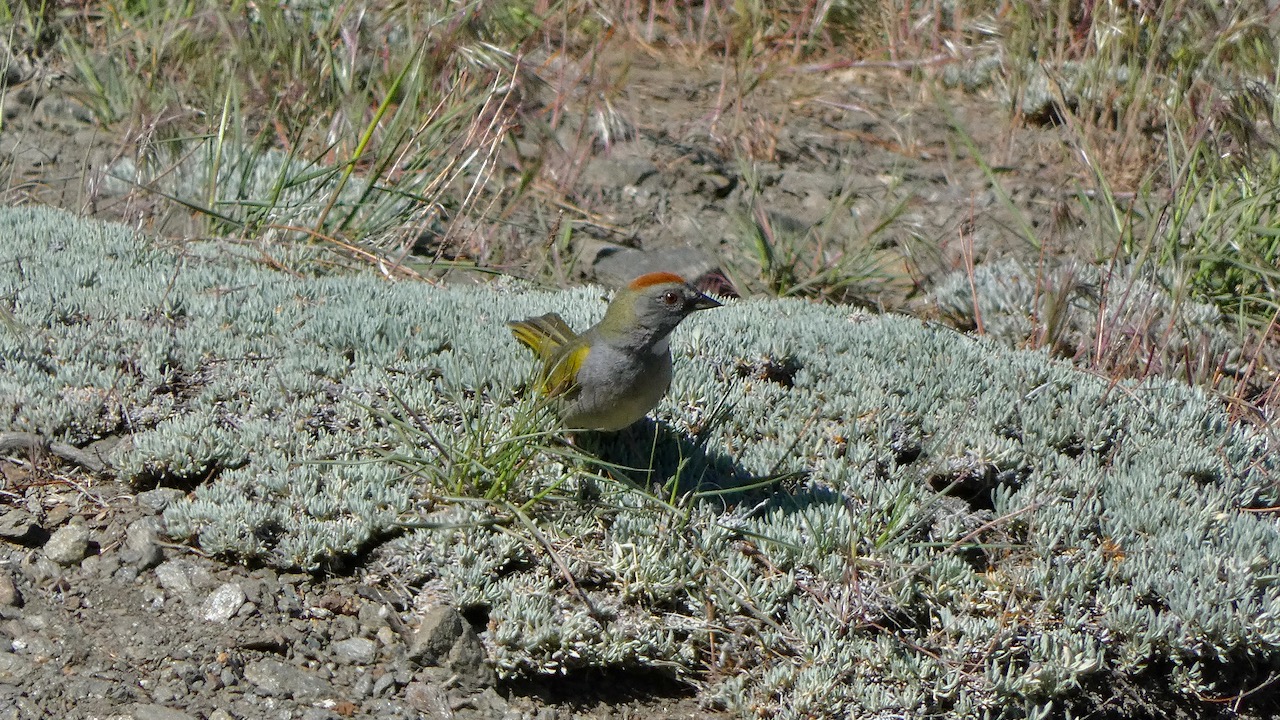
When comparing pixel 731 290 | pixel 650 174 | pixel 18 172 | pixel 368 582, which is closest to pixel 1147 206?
pixel 731 290

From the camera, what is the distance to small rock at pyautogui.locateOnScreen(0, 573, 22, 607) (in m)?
3.69

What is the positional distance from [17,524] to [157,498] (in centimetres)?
44

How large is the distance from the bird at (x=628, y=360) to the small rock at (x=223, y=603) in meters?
1.17

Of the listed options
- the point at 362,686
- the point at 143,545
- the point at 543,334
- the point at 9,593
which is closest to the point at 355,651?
the point at 362,686

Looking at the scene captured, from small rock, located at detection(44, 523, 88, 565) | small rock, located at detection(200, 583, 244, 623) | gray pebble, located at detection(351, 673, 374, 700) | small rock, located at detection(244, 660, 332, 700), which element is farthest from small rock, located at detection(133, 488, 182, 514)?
gray pebble, located at detection(351, 673, 374, 700)

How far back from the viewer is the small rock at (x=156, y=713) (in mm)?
3350

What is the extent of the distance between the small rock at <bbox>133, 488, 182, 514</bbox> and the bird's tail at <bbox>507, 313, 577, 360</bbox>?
1.38m

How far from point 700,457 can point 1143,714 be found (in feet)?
5.60

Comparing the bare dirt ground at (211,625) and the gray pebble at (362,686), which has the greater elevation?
the bare dirt ground at (211,625)

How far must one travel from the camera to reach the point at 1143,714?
153 inches

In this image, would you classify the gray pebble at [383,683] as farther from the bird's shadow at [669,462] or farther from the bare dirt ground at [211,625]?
the bird's shadow at [669,462]

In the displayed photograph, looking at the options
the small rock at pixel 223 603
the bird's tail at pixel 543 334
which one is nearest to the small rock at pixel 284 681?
the small rock at pixel 223 603

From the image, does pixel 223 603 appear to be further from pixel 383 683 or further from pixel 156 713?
pixel 383 683

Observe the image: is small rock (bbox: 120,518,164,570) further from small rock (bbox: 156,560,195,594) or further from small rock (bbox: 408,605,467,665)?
small rock (bbox: 408,605,467,665)
